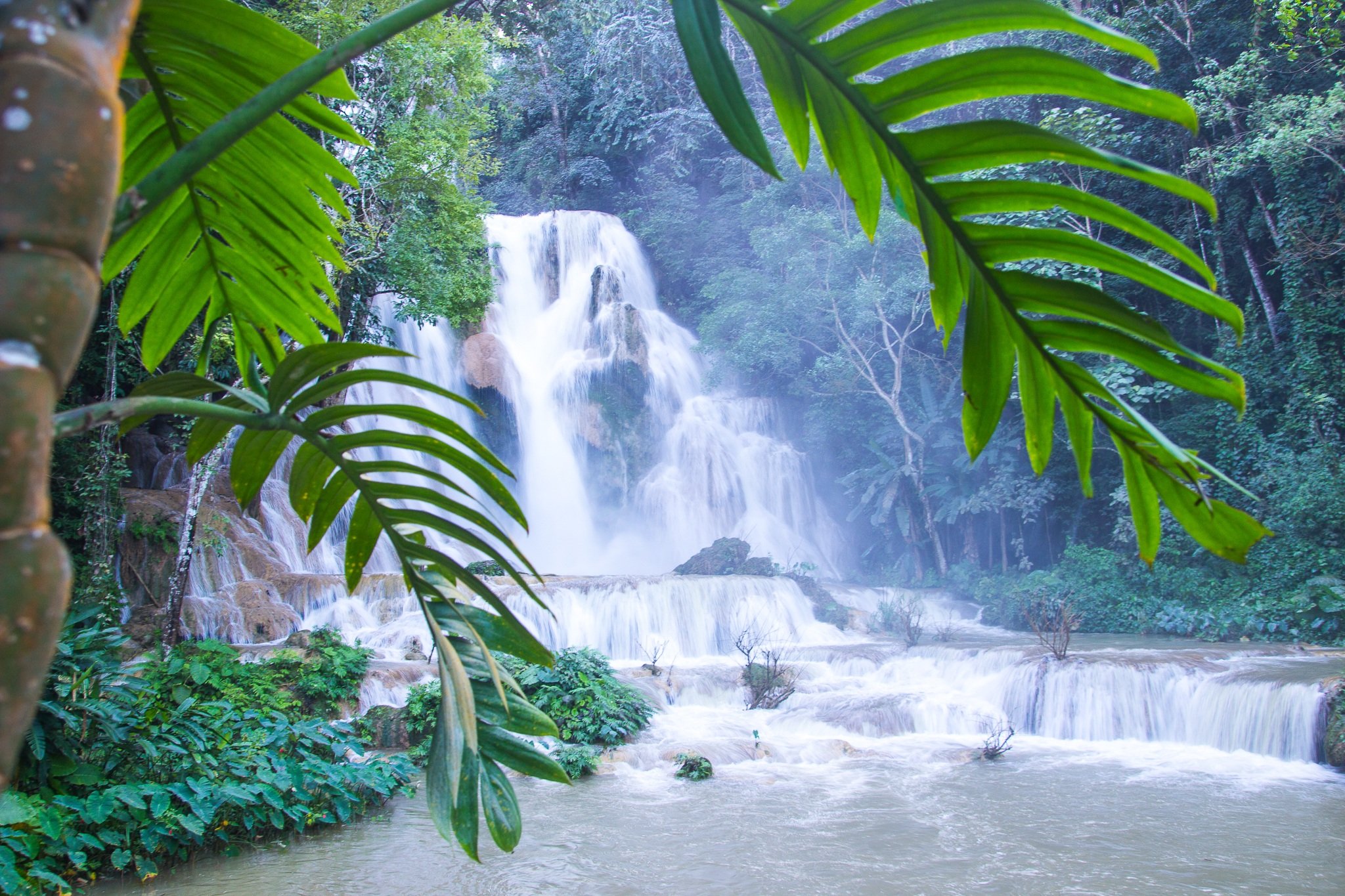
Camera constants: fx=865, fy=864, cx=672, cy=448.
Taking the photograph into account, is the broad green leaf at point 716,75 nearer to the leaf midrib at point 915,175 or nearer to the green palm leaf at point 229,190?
the leaf midrib at point 915,175

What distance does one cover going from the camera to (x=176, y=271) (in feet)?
4.92

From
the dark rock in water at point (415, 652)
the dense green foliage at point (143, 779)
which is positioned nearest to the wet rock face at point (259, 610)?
the dark rock in water at point (415, 652)

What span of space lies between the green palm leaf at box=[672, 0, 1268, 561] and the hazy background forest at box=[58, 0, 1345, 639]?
6.03 metres

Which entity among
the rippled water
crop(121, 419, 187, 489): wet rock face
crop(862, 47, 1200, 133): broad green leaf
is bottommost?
the rippled water

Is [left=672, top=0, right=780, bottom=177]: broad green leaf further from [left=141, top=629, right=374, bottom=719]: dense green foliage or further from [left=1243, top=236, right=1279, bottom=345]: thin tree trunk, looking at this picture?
[left=1243, top=236, right=1279, bottom=345]: thin tree trunk

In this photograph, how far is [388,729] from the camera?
7.93 metres

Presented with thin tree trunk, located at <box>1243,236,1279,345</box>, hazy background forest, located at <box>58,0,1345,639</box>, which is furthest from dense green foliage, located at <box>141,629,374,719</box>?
thin tree trunk, located at <box>1243,236,1279,345</box>

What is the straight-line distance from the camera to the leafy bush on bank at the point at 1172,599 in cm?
1134

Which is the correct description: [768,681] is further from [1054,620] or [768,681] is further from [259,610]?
[259,610]

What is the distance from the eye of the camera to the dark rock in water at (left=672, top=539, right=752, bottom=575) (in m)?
15.3

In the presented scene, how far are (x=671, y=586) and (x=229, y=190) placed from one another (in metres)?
11.6

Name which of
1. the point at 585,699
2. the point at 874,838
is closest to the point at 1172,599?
the point at 874,838

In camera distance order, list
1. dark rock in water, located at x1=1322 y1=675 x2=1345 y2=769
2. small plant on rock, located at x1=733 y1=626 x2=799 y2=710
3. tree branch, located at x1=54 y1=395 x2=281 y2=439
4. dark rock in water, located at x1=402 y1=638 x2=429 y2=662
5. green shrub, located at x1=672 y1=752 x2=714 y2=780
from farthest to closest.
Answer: dark rock in water, located at x1=402 y1=638 x2=429 y2=662 < small plant on rock, located at x1=733 y1=626 x2=799 y2=710 < dark rock in water, located at x1=1322 y1=675 x2=1345 y2=769 < green shrub, located at x1=672 y1=752 x2=714 y2=780 < tree branch, located at x1=54 y1=395 x2=281 y2=439

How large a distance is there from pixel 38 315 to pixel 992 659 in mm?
10880
